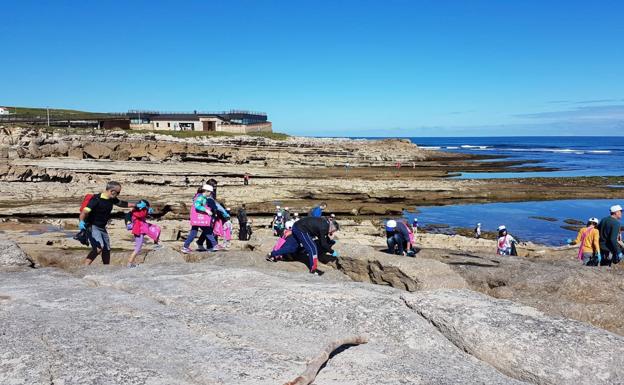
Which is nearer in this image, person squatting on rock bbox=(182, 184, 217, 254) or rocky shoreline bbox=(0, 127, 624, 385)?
rocky shoreline bbox=(0, 127, 624, 385)

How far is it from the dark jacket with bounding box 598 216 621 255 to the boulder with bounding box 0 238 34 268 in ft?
46.1

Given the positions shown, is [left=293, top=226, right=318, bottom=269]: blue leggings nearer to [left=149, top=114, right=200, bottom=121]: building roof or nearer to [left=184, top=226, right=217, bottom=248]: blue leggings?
[left=184, top=226, right=217, bottom=248]: blue leggings

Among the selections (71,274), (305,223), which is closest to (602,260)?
(305,223)

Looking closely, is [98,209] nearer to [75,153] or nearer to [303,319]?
[303,319]

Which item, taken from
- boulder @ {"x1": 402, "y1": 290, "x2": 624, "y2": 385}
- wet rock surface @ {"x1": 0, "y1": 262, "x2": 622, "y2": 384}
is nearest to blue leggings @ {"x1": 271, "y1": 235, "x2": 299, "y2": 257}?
wet rock surface @ {"x1": 0, "y1": 262, "x2": 622, "y2": 384}

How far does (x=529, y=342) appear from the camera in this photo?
6289 mm

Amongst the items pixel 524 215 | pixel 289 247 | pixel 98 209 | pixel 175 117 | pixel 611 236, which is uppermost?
pixel 175 117

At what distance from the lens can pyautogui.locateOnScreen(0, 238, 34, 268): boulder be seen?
10586 mm

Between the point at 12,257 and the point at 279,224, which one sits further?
the point at 279,224

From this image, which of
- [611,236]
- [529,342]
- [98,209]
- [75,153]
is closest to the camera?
[529,342]

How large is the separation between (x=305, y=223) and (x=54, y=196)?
2508 cm

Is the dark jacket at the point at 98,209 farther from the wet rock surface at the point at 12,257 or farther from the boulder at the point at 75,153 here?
the boulder at the point at 75,153

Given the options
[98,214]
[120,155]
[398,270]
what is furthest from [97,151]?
[398,270]

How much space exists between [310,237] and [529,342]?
607 centimetres
